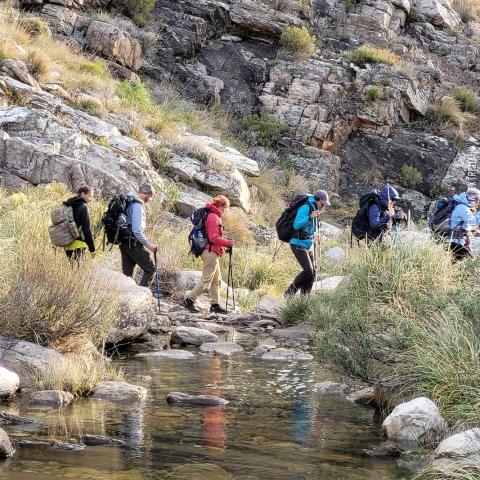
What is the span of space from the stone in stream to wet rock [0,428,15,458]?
1.98 metres

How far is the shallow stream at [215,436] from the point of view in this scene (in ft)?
17.6

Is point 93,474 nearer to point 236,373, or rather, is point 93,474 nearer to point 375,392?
point 375,392

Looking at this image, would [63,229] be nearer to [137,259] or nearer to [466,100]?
[137,259]

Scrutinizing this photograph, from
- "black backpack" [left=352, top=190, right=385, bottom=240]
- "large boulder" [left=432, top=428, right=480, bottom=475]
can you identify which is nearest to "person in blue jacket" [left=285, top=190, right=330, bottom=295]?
"black backpack" [left=352, top=190, right=385, bottom=240]

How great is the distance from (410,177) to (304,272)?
13.3 m

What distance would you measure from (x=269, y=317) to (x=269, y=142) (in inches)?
532

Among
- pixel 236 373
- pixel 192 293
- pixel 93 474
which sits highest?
pixel 93 474

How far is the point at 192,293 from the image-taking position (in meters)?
13.4

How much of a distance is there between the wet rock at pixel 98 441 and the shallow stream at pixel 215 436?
51mm

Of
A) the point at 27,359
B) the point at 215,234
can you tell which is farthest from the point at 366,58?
the point at 27,359

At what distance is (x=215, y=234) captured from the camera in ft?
42.2

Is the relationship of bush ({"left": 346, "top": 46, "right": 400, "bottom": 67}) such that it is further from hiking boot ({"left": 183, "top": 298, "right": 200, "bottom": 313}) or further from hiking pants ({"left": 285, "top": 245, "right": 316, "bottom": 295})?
hiking boot ({"left": 183, "top": 298, "right": 200, "bottom": 313})

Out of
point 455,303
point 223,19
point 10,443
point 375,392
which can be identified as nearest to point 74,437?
point 10,443

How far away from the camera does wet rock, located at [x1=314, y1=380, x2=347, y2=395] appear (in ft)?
26.3
